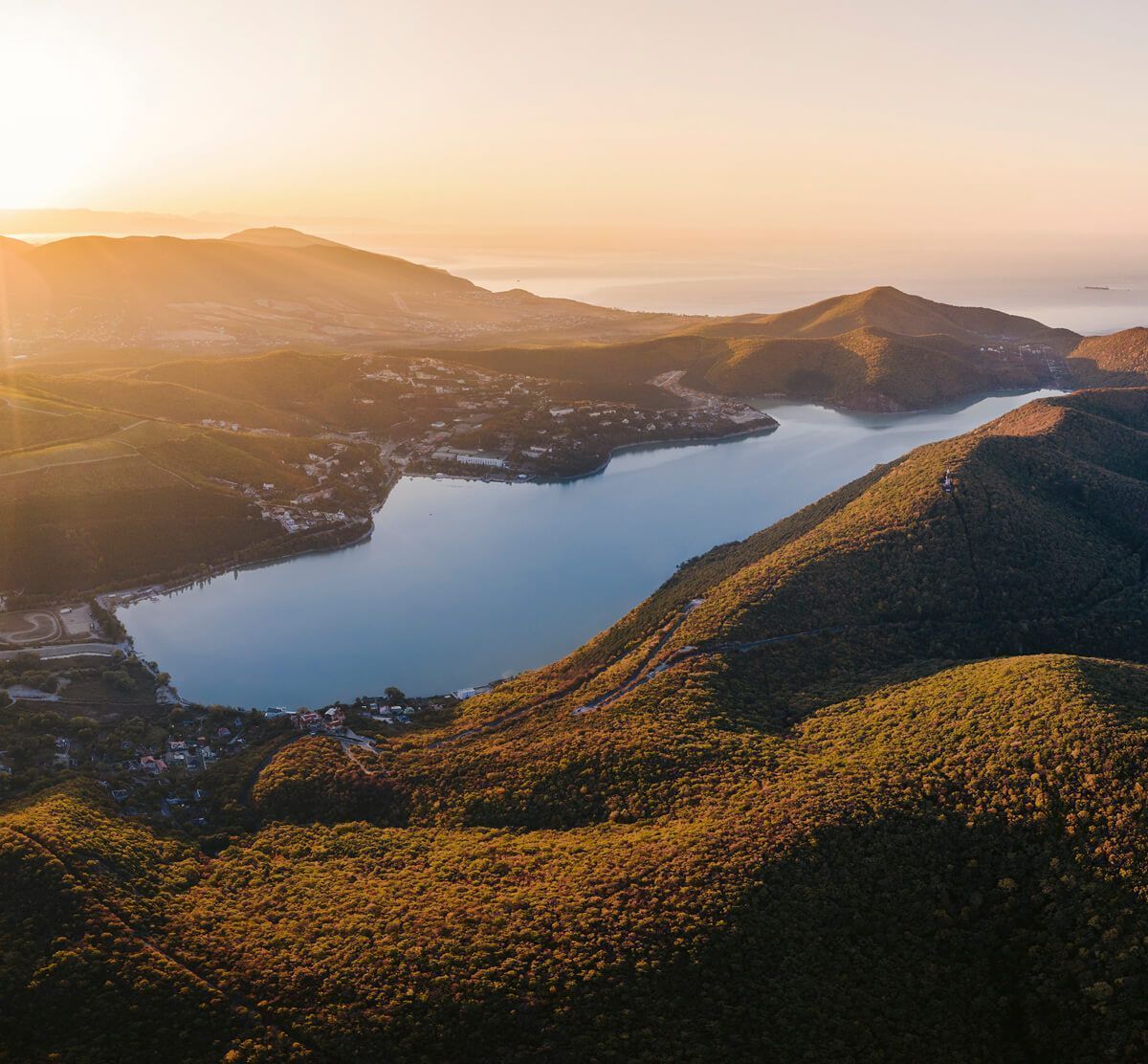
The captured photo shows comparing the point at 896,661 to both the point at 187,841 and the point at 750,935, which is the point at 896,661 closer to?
the point at 750,935

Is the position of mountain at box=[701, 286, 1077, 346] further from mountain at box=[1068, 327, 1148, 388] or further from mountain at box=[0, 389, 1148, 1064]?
mountain at box=[0, 389, 1148, 1064]

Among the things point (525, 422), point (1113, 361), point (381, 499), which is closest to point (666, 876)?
point (381, 499)

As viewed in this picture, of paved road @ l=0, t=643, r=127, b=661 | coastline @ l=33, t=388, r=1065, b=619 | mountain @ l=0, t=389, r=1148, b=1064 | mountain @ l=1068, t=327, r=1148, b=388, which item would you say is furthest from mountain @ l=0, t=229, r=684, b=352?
mountain @ l=0, t=389, r=1148, b=1064

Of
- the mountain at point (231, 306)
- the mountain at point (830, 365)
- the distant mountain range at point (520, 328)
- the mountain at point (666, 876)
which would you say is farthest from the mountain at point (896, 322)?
the mountain at point (666, 876)

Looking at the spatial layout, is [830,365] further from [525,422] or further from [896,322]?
[525,422]

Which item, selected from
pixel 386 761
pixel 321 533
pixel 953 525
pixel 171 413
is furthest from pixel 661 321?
pixel 386 761

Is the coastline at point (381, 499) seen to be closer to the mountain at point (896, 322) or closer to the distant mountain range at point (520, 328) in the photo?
the distant mountain range at point (520, 328)

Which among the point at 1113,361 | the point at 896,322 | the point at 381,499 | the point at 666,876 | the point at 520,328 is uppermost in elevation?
the point at 896,322
